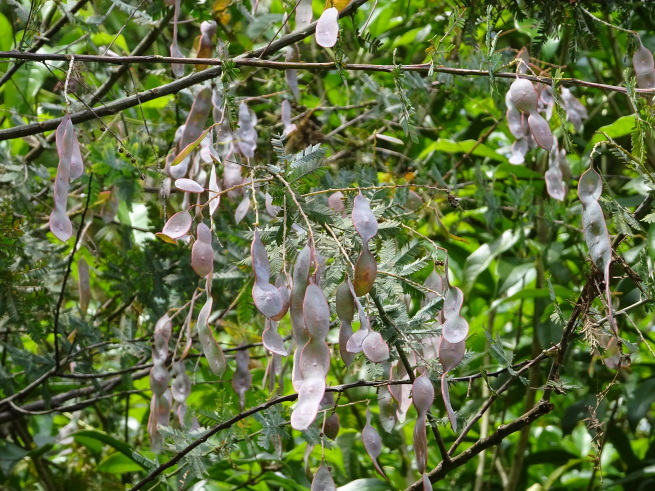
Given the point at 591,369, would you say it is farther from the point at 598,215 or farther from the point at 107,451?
the point at 107,451

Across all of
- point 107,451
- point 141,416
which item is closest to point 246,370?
point 107,451

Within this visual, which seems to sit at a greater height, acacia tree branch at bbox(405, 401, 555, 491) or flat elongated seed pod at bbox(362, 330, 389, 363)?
flat elongated seed pod at bbox(362, 330, 389, 363)

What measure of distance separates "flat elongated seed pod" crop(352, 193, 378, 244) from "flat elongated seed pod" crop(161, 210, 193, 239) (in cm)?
16

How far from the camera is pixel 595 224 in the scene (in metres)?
0.68

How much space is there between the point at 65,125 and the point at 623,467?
1.41 m

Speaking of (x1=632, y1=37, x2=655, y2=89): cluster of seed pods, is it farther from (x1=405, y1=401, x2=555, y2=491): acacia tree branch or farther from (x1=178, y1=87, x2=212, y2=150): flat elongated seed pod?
(x1=178, y1=87, x2=212, y2=150): flat elongated seed pod

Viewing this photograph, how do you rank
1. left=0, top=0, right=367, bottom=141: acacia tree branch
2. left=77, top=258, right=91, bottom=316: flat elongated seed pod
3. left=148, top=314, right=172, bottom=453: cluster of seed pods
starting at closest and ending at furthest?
1. left=0, top=0, right=367, bottom=141: acacia tree branch
2. left=148, top=314, right=172, bottom=453: cluster of seed pods
3. left=77, top=258, right=91, bottom=316: flat elongated seed pod

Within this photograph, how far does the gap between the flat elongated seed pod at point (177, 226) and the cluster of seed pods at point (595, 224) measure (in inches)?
13.4

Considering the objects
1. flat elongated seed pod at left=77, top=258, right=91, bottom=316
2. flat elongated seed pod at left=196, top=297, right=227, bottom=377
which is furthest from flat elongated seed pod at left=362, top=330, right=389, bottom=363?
flat elongated seed pod at left=77, top=258, right=91, bottom=316

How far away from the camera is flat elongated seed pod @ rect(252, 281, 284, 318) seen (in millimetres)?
650

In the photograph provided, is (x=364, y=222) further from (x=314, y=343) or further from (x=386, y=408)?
(x=386, y=408)

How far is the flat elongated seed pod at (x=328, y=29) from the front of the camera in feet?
2.49

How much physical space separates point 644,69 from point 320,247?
1.35ft

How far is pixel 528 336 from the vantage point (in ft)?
6.24
